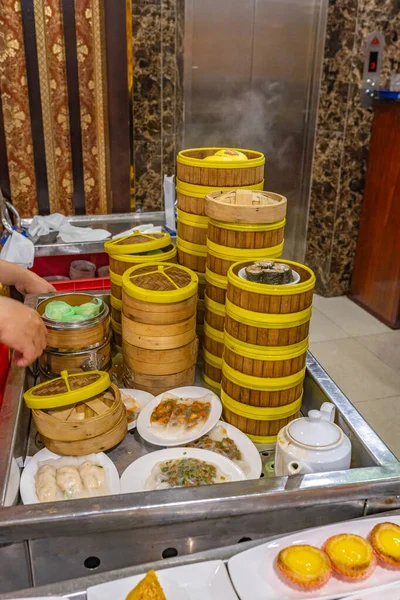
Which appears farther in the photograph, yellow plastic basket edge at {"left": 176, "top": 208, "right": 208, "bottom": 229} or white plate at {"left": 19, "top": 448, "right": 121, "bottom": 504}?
yellow plastic basket edge at {"left": 176, "top": 208, "right": 208, "bottom": 229}

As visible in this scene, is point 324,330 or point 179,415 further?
point 324,330

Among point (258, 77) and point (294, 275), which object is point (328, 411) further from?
point (258, 77)

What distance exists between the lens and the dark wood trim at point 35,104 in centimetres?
370

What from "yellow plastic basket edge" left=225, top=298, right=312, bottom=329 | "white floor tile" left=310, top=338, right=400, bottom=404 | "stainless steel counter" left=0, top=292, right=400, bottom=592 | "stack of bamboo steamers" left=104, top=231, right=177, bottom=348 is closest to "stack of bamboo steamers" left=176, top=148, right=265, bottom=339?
"stack of bamboo steamers" left=104, top=231, right=177, bottom=348

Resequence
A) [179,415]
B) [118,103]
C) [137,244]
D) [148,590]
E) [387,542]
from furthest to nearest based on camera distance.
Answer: [118,103] < [137,244] < [179,415] < [387,542] < [148,590]

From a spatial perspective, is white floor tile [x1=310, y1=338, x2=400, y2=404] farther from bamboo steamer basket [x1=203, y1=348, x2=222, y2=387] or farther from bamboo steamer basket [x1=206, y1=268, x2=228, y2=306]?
bamboo steamer basket [x1=206, y1=268, x2=228, y2=306]

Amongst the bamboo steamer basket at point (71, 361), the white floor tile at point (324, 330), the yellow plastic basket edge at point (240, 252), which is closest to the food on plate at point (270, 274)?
the yellow plastic basket edge at point (240, 252)

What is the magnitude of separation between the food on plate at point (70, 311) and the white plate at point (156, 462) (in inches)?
19.6

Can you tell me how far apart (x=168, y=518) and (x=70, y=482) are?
0.95 feet

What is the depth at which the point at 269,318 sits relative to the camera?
1410mm

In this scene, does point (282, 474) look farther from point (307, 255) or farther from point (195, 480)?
point (307, 255)

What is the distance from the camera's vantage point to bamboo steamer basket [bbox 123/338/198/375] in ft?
5.42

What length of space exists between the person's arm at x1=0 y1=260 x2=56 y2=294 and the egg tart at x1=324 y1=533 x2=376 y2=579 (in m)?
1.40

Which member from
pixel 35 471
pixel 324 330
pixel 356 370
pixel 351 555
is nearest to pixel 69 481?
pixel 35 471
